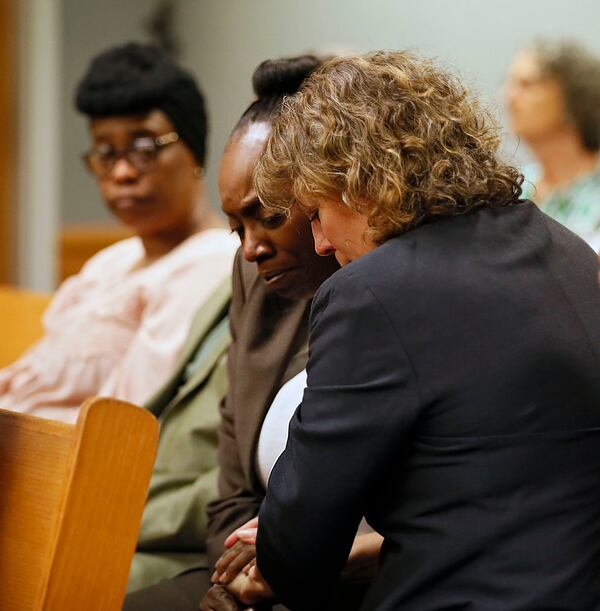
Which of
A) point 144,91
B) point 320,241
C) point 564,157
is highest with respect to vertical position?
point 144,91

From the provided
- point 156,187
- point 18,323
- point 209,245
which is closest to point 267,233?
point 209,245

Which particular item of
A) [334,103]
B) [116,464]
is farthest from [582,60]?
[116,464]

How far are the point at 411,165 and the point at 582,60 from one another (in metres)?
2.61

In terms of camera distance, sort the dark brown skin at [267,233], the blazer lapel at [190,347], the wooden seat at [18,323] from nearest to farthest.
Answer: the dark brown skin at [267,233] < the blazer lapel at [190,347] < the wooden seat at [18,323]

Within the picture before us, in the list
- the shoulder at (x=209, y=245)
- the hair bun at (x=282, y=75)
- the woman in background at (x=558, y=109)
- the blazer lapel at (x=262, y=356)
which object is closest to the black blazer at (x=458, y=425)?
the blazer lapel at (x=262, y=356)

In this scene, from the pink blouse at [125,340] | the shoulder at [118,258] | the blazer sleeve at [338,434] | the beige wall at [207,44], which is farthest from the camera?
the beige wall at [207,44]

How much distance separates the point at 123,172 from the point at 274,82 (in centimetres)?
84

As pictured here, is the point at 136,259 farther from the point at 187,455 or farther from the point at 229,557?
the point at 229,557

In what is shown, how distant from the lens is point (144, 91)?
7.44 feet

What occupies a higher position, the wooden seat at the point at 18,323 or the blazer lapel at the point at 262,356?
the blazer lapel at the point at 262,356

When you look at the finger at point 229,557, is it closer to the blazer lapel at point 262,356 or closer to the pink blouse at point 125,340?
the blazer lapel at point 262,356

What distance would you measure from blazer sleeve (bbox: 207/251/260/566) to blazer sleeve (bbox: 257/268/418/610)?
402 mm

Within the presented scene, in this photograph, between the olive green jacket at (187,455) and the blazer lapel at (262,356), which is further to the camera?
the olive green jacket at (187,455)

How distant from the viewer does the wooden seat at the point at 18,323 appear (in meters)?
2.57
